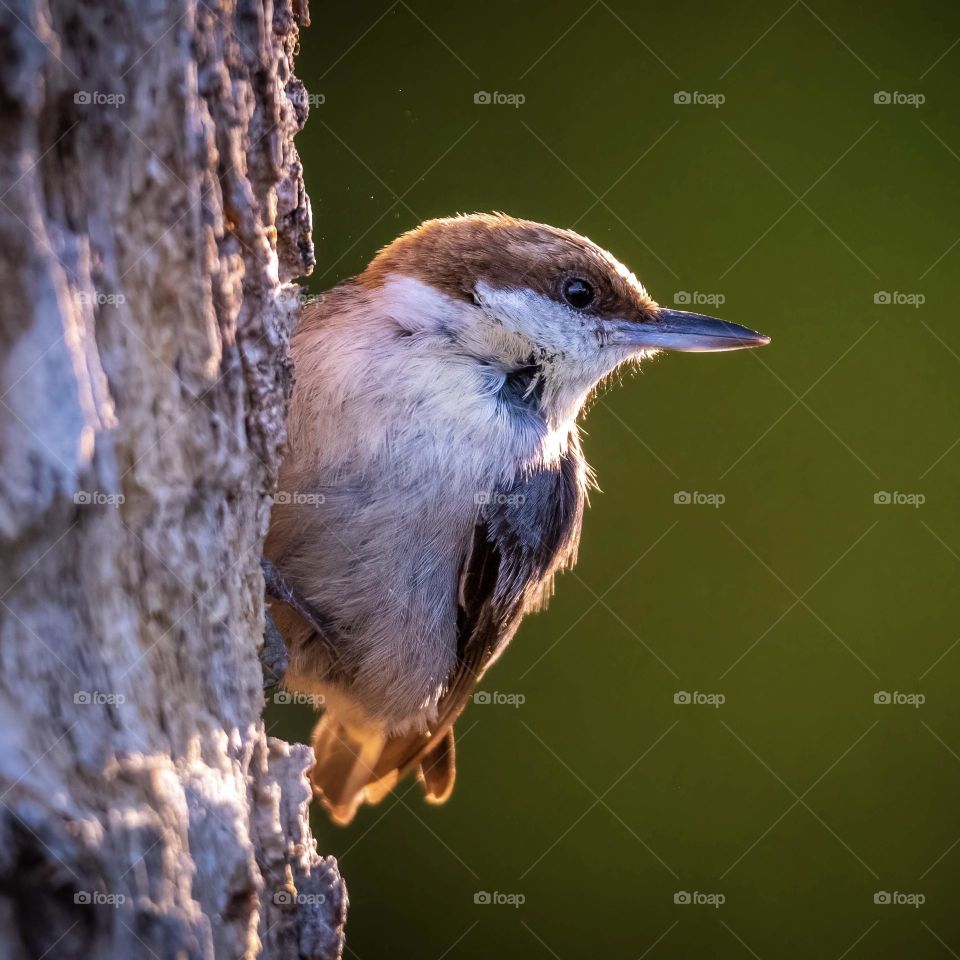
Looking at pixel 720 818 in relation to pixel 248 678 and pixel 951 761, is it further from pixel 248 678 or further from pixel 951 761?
pixel 248 678

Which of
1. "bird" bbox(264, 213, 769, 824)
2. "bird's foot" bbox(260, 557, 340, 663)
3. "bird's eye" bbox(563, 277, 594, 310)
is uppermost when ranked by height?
"bird's eye" bbox(563, 277, 594, 310)

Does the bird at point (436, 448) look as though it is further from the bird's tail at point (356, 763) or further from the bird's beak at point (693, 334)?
the bird's tail at point (356, 763)

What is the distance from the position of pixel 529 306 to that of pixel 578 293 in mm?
170

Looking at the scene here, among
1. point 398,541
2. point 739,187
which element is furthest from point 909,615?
point 398,541

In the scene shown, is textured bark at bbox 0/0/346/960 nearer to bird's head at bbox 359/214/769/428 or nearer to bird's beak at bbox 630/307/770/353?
bird's head at bbox 359/214/769/428

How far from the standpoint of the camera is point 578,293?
2.58 m

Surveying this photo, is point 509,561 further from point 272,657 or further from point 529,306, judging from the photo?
point 272,657

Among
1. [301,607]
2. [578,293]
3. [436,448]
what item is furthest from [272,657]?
[578,293]

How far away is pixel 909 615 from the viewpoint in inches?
154

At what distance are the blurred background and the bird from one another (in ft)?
3.71

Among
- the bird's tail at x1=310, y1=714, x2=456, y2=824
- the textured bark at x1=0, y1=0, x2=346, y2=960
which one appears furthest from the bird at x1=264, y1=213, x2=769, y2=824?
the textured bark at x1=0, y1=0, x2=346, y2=960

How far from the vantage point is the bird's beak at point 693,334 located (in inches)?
106

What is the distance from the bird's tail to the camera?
299 centimetres

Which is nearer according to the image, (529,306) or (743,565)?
(529,306)
